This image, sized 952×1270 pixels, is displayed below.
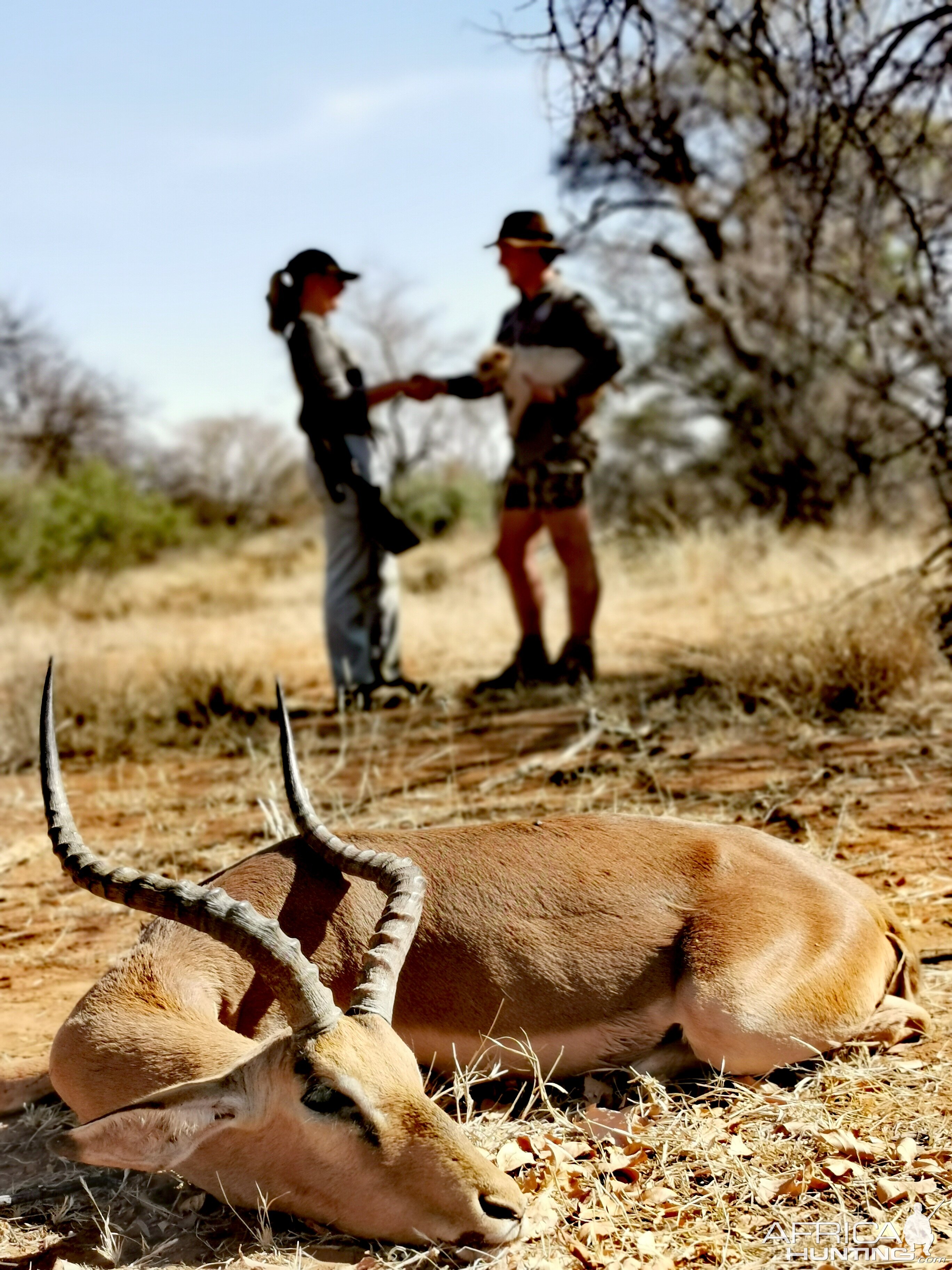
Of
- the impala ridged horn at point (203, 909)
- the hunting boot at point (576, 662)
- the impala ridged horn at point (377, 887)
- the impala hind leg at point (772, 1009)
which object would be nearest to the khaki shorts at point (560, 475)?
the hunting boot at point (576, 662)

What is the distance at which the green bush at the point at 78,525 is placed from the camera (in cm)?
1666

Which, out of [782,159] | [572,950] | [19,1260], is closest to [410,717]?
[782,159]

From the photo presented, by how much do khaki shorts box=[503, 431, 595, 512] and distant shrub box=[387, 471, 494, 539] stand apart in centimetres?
1382

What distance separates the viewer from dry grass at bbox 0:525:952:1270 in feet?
8.61

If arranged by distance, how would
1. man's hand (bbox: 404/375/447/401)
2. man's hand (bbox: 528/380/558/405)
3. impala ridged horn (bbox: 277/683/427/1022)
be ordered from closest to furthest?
impala ridged horn (bbox: 277/683/427/1022) < man's hand (bbox: 528/380/558/405) < man's hand (bbox: 404/375/447/401)

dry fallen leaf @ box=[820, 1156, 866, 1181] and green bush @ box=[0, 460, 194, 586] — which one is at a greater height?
green bush @ box=[0, 460, 194, 586]

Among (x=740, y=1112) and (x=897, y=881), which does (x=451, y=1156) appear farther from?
(x=897, y=881)

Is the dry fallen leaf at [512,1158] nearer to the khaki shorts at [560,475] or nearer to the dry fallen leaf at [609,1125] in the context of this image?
the dry fallen leaf at [609,1125]

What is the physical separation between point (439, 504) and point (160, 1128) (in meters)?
19.9

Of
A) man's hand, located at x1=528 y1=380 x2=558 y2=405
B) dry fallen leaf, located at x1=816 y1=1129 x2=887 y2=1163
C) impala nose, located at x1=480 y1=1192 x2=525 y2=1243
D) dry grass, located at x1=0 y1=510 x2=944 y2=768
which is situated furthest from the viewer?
man's hand, located at x1=528 y1=380 x2=558 y2=405

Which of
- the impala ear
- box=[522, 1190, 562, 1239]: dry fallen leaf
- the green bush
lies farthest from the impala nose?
the green bush

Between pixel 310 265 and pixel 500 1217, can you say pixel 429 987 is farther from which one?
pixel 310 265

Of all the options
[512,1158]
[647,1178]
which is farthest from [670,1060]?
[512,1158]

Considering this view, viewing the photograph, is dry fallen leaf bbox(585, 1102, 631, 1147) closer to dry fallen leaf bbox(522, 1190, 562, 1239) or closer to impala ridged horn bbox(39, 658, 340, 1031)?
dry fallen leaf bbox(522, 1190, 562, 1239)
